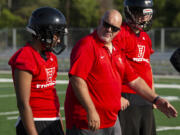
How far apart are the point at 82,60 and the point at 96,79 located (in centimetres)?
25

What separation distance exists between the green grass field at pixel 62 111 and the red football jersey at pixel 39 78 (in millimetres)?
4732

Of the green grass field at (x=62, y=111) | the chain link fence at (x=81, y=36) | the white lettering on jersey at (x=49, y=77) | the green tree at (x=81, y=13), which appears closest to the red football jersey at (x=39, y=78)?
the white lettering on jersey at (x=49, y=77)

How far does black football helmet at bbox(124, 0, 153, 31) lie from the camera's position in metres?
6.27

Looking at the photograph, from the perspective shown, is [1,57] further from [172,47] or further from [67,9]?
[67,9]

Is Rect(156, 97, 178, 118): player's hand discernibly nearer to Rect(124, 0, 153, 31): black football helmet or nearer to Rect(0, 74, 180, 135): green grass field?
Rect(124, 0, 153, 31): black football helmet

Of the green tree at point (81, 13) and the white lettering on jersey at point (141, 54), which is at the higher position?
the white lettering on jersey at point (141, 54)

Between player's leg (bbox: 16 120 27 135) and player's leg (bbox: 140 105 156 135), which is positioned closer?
player's leg (bbox: 16 120 27 135)

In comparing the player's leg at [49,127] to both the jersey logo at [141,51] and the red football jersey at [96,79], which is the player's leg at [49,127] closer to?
the red football jersey at [96,79]

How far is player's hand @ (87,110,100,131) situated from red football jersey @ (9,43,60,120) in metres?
0.38

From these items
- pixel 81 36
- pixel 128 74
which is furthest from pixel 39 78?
pixel 81 36

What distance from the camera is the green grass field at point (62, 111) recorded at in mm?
9757

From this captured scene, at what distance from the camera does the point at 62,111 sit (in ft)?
39.4

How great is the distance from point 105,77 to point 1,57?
2450cm

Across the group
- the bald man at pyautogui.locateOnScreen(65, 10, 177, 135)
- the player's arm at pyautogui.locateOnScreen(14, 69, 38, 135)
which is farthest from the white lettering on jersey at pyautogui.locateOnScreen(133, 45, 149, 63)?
the player's arm at pyautogui.locateOnScreen(14, 69, 38, 135)
